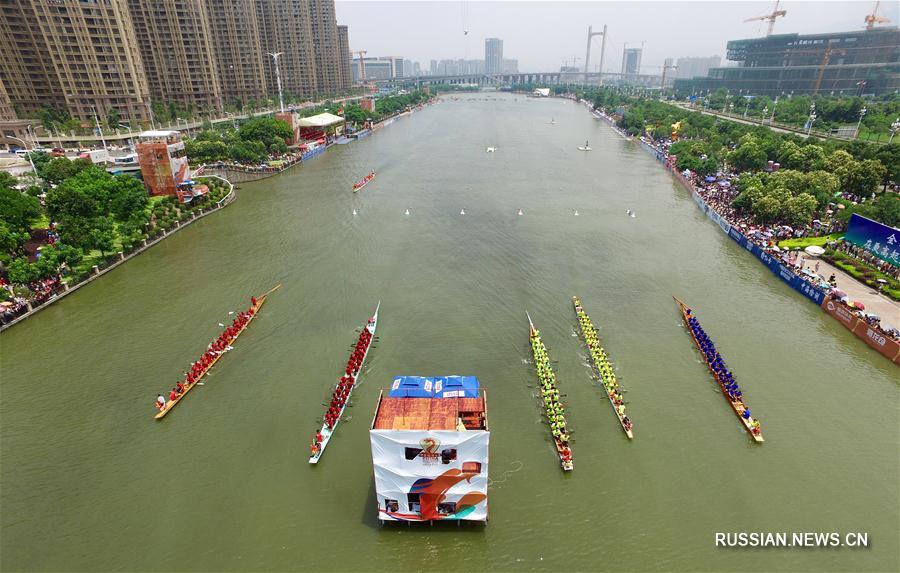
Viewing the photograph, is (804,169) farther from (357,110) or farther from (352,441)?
(357,110)

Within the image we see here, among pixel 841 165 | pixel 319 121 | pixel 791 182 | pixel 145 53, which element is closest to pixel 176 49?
pixel 145 53

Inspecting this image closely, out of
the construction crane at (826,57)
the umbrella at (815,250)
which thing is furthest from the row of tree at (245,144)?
the construction crane at (826,57)

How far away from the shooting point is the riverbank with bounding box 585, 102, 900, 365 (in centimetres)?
2673

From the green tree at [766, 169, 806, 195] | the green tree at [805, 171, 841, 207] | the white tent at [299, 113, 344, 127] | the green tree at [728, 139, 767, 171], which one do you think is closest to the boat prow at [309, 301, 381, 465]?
the green tree at [766, 169, 806, 195]

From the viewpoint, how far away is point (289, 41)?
158m

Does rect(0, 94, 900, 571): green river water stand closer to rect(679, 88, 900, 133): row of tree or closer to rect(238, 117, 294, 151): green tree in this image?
rect(238, 117, 294, 151): green tree

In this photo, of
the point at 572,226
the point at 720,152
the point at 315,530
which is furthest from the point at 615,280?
the point at 720,152

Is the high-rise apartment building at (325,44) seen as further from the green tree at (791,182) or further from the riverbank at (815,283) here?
the green tree at (791,182)

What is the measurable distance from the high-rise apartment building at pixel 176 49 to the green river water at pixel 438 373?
86305 millimetres

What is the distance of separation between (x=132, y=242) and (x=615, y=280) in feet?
139

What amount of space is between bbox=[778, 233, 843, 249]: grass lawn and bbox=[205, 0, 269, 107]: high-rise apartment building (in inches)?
4854

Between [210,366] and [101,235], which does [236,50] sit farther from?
[210,366]

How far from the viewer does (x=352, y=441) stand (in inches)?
820

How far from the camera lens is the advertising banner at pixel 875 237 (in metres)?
32.5
